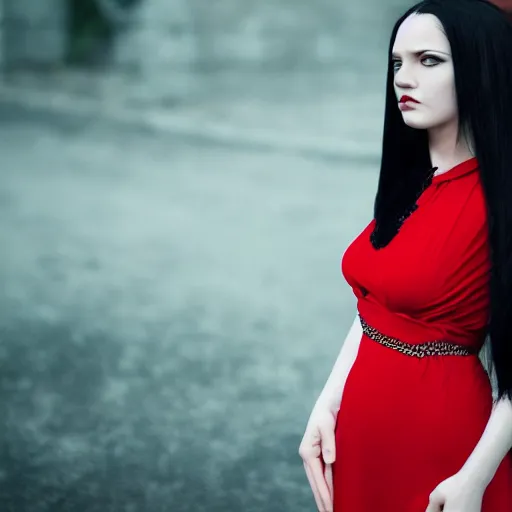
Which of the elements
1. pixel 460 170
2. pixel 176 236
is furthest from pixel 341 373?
pixel 176 236

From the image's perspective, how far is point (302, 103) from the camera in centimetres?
925

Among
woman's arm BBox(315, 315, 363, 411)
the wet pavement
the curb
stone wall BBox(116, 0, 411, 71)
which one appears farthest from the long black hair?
stone wall BBox(116, 0, 411, 71)

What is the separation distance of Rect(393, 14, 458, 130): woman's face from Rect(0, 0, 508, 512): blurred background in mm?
1838

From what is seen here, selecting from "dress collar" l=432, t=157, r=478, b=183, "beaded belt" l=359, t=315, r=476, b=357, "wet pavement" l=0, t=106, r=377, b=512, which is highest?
"dress collar" l=432, t=157, r=478, b=183

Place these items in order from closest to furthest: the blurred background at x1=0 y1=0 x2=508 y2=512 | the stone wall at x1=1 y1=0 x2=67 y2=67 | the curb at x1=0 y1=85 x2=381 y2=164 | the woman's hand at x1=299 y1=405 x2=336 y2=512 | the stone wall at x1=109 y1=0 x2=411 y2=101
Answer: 1. the woman's hand at x1=299 y1=405 x2=336 y2=512
2. the blurred background at x1=0 y1=0 x2=508 y2=512
3. the curb at x1=0 y1=85 x2=381 y2=164
4. the stone wall at x1=1 y1=0 x2=67 y2=67
5. the stone wall at x1=109 y1=0 x2=411 y2=101

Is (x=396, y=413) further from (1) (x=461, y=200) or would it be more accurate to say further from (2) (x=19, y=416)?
(2) (x=19, y=416)

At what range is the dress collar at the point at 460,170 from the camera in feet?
4.33

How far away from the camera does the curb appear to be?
786 cm

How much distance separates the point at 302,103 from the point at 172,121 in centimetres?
135

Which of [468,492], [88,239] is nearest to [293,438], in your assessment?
[468,492]

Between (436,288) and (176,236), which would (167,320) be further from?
(436,288)

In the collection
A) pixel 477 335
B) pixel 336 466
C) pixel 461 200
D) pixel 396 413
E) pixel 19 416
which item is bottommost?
pixel 19 416

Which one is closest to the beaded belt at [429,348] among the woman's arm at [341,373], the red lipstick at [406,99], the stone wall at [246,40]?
the woman's arm at [341,373]

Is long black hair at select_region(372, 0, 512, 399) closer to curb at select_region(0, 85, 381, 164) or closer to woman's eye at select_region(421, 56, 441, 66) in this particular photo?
woman's eye at select_region(421, 56, 441, 66)
